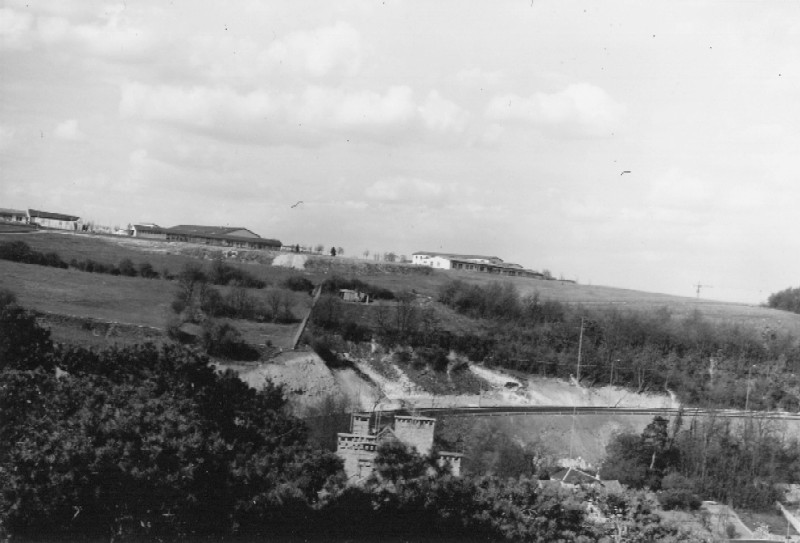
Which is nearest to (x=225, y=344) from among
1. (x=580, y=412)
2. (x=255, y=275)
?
(x=255, y=275)

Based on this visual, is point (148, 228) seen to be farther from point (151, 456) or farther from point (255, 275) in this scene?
point (151, 456)

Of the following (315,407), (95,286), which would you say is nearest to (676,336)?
(315,407)

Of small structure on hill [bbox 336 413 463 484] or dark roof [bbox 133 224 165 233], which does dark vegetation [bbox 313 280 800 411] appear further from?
dark roof [bbox 133 224 165 233]

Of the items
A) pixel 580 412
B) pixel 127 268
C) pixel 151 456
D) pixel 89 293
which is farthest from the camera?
pixel 127 268

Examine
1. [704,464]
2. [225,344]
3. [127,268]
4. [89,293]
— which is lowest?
[704,464]

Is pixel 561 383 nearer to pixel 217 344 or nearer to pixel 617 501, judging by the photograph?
pixel 217 344


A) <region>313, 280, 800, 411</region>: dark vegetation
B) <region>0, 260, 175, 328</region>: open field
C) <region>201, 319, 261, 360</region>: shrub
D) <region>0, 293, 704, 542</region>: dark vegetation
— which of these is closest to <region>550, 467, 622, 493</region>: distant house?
<region>0, 293, 704, 542</region>: dark vegetation
